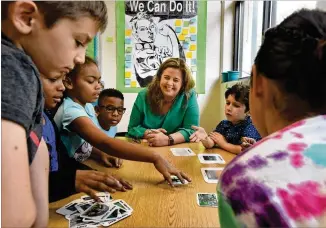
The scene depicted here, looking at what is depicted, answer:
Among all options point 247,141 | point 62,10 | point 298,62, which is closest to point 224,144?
point 247,141

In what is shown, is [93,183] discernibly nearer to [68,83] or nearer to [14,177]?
[14,177]

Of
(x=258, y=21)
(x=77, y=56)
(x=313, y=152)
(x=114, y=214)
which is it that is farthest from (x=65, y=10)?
(x=258, y=21)

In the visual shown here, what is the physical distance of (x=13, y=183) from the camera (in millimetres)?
306

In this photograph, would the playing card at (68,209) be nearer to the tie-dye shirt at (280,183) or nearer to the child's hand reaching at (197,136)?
the tie-dye shirt at (280,183)

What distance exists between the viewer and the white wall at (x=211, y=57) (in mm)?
3293

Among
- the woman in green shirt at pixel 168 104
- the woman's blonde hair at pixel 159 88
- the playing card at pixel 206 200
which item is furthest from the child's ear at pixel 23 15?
the woman's blonde hair at pixel 159 88

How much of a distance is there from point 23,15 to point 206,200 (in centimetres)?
61

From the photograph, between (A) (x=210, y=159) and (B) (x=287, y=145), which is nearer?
(B) (x=287, y=145)

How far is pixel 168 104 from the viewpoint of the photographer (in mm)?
1922

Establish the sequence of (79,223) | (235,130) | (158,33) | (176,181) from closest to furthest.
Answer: (79,223)
(176,181)
(235,130)
(158,33)

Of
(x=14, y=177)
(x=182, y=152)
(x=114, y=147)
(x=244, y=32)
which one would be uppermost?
(x=244, y=32)

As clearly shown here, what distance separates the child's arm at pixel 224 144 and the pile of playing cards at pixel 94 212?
748mm

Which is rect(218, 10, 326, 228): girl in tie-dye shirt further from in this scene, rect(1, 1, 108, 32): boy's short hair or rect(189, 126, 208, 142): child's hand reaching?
rect(189, 126, 208, 142): child's hand reaching

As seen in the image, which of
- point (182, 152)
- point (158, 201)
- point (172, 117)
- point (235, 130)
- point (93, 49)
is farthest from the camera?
point (93, 49)
